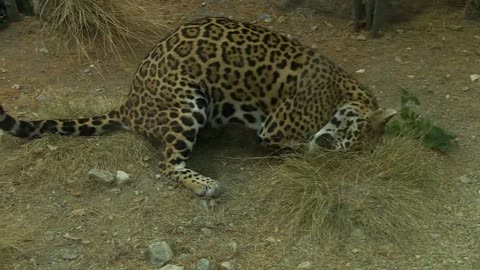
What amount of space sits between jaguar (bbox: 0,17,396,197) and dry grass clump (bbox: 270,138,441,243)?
0.79 feet

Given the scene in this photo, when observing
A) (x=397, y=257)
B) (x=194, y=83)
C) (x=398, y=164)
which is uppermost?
(x=194, y=83)

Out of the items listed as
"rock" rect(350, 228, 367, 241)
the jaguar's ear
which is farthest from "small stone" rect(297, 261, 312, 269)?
the jaguar's ear

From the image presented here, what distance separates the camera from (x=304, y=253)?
5082 mm

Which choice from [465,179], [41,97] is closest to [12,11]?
[41,97]

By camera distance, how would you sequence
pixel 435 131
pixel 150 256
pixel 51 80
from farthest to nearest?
pixel 51 80 → pixel 435 131 → pixel 150 256

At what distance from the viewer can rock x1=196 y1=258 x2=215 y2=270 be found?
191 inches

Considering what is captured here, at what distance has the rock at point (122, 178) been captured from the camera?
5719 millimetres

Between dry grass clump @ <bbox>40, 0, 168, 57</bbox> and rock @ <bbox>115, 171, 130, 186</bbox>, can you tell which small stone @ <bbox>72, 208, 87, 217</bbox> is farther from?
dry grass clump @ <bbox>40, 0, 168, 57</bbox>

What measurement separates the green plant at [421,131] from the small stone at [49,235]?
277 centimetres

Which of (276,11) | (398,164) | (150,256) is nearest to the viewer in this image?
(150,256)

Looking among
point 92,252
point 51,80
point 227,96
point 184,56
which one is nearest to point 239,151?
point 227,96

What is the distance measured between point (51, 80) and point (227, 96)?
2.19 meters

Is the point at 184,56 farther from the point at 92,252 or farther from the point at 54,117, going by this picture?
the point at 92,252

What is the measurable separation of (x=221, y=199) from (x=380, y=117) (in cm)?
140
